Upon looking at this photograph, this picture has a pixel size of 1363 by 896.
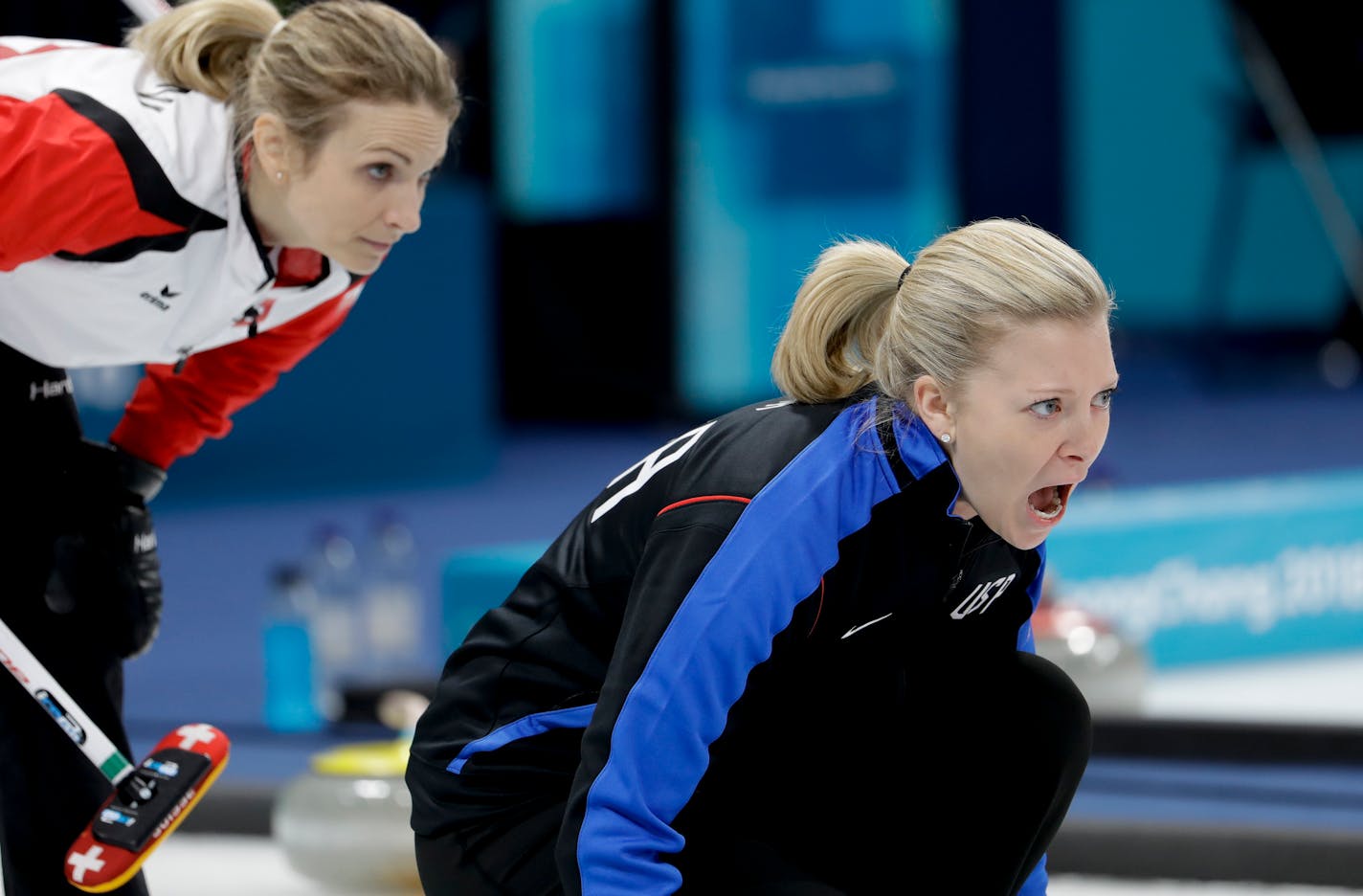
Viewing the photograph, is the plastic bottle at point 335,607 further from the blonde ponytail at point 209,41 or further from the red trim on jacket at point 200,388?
the blonde ponytail at point 209,41

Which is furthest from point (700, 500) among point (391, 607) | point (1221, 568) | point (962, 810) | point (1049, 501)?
point (391, 607)

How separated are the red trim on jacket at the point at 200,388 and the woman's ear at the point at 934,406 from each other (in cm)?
102

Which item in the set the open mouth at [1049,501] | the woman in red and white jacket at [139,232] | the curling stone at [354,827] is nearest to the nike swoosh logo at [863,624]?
the open mouth at [1049,501]

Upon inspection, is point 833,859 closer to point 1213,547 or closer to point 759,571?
point 759,571

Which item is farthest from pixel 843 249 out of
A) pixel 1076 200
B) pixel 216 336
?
pixel 1076 200

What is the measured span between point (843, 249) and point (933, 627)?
1.29 ft

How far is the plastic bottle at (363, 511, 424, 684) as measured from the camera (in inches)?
185

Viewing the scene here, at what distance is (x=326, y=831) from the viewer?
2.86 m

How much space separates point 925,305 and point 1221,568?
2.86 metres

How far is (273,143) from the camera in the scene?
2.19m

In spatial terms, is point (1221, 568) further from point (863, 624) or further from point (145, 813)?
point (145, 813)

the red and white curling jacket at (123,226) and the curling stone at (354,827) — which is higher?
the red and white curling jacket at (123,226)

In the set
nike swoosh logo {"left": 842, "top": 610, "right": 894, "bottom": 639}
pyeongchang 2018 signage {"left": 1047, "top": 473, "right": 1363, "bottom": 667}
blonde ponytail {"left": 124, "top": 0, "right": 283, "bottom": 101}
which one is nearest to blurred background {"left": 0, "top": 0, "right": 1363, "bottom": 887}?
pyeongchang 2018 signage {"left": 1047, "top": 473, "right": 1363, "bottom": 667}

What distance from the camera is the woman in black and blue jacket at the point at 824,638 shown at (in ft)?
5.63
